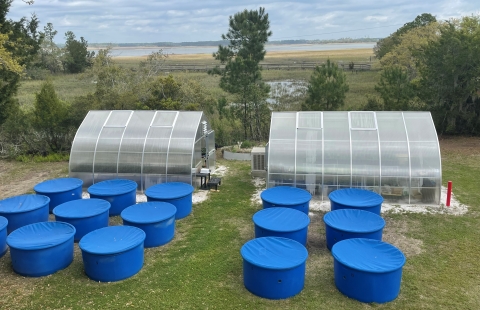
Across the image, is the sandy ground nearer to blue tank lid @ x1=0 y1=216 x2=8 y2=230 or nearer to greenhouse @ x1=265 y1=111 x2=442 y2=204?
greenhouse @ x1=265 y1=111 x2=442 y2=204

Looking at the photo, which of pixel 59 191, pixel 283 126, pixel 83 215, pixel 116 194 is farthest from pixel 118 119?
pixel 283 126

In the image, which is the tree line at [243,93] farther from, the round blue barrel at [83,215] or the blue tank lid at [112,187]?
the round blue barrel at [83,215]

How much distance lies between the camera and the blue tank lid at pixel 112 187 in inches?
533

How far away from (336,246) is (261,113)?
15189 mm

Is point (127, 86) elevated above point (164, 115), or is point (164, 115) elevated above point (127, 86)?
point (127, 86)

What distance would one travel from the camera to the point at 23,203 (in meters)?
12.5

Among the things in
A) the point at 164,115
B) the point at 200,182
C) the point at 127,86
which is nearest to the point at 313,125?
the point at 200,182

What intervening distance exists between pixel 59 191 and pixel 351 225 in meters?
10.2

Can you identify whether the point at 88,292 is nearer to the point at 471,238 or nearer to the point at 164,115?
the point at 164,115

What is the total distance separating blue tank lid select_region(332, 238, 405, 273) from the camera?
860 cm

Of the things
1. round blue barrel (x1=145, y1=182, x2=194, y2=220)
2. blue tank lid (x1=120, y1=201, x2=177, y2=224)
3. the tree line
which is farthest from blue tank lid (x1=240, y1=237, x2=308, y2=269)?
the tree line

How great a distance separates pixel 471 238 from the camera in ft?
38.2

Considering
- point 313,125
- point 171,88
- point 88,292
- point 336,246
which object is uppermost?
point 171,88

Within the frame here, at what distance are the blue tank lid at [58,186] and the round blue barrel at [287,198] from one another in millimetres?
7149
